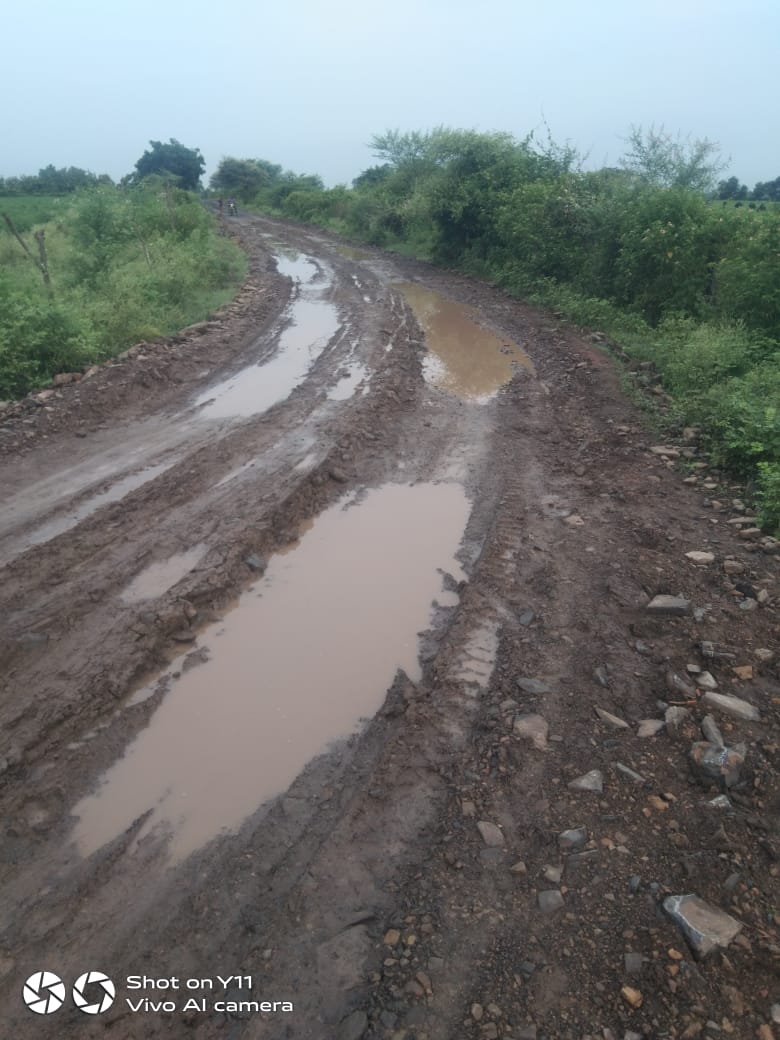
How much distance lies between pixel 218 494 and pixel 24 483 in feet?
6.63

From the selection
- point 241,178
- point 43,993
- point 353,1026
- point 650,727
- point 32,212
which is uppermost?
point 241,178

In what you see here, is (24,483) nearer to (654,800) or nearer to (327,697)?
(327,697)

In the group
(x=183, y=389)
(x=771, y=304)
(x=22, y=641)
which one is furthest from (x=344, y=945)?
(x=771, y=304)

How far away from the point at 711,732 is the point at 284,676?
2.73 meters

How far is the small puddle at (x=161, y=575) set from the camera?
4906mm

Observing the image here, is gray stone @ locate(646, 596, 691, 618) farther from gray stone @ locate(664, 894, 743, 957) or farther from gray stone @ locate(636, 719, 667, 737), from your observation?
gray stone @ locate(664, 894, 743, 957)

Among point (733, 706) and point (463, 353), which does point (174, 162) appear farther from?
point (733, 706)

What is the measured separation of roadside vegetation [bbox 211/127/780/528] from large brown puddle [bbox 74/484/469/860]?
135 inches

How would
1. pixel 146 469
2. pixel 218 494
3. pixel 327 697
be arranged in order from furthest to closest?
pixel 146 469
pixel 218 494
pixel 327 697

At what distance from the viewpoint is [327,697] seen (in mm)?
4199

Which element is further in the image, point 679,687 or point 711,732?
point 679,687

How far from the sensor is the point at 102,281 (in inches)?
514

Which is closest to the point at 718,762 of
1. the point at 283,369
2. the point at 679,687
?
the point at 679,687

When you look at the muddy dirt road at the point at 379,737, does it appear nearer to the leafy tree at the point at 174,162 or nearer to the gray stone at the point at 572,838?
the gray stone at the point at 572,838
